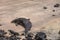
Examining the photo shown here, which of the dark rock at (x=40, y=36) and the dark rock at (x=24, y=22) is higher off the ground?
the dark rock at (x=24, y=22)

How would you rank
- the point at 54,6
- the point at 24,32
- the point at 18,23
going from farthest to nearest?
the point at 54,6 < the point at 18,23 < the point at 24,32

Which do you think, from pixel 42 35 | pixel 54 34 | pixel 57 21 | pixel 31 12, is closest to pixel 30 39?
pixel 42 35

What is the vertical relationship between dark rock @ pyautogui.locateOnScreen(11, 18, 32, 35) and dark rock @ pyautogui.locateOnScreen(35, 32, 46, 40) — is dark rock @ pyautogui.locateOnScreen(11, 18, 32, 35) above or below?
above

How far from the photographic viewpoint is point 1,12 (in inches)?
343

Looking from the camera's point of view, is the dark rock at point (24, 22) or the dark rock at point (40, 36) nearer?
the dark rock at point (40, 36)

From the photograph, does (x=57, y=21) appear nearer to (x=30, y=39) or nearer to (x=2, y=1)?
(x=30, y=39)

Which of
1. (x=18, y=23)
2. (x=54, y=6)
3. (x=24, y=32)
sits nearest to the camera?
(x=24, y=32)

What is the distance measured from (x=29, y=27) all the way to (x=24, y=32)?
1.18 feet

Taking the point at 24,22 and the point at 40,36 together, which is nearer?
the point at 40,36

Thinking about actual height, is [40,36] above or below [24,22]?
below

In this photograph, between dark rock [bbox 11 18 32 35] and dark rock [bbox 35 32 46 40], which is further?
dark rock [bbox 11 18 32 35]

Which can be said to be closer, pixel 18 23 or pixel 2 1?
pixel 18 23

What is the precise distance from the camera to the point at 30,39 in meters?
6.78

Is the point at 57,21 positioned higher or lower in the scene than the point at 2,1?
lower
